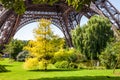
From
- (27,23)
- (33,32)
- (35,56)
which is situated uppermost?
(27,23)

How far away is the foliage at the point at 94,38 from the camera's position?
41094mm

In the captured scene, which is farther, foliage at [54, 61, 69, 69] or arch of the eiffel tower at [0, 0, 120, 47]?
arch of the eiffel tower at [0, 0, 120, 47]

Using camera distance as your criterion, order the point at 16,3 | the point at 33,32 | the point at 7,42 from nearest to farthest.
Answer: the point at 16,3 < the point at 33,32 < the point at 7,42

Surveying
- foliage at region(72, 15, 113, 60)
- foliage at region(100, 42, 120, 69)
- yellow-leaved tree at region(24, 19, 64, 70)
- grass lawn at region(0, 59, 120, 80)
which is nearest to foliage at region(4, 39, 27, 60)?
foliage at region(72, 15, 113, 60)

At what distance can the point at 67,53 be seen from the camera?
136 feet

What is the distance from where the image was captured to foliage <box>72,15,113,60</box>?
41.1 metres

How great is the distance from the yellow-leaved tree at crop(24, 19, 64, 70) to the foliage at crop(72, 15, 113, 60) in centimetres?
698

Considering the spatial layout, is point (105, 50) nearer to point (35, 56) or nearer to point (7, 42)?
point (35, 56)

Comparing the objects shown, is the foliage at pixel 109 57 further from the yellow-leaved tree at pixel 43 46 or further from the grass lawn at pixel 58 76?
the grass lawn at pixel 58 76

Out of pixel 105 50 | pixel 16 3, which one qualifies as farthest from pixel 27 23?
pixel 16 3

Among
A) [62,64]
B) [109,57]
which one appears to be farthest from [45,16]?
[109,57]

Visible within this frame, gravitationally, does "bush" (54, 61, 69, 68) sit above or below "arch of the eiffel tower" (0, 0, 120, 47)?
below

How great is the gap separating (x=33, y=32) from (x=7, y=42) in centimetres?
3090

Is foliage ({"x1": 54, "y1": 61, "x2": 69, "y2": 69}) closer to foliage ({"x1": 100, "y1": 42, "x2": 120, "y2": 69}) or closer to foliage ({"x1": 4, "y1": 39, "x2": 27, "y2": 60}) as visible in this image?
foliage ({"x1": 100, "y1": 42, "x2": 120, "y2": 69})
